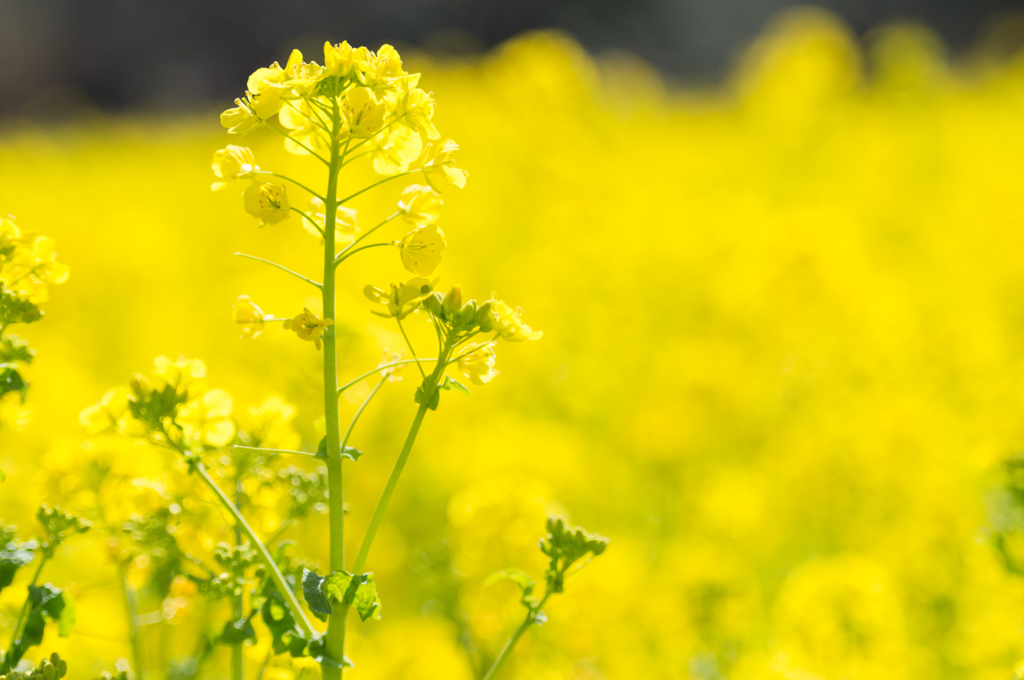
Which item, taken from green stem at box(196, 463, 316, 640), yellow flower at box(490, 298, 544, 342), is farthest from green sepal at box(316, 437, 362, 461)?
yellow flower at box(490, 298, 544, 342)

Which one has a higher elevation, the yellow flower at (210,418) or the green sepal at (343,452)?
the yellow flower at (210,418)

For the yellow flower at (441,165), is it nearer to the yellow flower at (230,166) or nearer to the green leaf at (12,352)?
the yellow flower at (230,166)

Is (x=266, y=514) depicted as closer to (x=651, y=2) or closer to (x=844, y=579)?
(x=844, y=579)

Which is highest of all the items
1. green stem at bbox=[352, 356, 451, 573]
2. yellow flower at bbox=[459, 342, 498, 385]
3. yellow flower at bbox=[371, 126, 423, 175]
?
yellow flower at bbox=[371, 126, 423, 175]

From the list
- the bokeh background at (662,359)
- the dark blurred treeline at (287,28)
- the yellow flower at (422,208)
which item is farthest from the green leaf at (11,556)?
the dark blurred treeline at (287,28)

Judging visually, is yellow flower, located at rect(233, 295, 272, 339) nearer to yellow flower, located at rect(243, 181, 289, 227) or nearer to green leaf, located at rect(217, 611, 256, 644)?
yellow flower, located at rect(243, 181, 289, 227)

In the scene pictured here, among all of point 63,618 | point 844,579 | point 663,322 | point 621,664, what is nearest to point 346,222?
point 63,618
